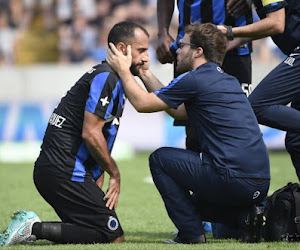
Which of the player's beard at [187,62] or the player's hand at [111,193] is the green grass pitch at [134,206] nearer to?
the player's hand at [111,193]

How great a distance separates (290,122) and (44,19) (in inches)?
437

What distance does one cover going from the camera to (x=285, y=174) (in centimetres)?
955

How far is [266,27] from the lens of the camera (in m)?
5.55

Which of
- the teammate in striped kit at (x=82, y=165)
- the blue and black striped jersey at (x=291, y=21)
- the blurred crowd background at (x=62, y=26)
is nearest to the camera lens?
the teammate in striped kit at (x=82, y=165)

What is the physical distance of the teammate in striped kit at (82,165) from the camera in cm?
481

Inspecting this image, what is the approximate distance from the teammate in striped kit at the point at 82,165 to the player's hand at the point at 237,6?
3.87 feet

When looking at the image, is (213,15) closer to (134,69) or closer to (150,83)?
(150,83)

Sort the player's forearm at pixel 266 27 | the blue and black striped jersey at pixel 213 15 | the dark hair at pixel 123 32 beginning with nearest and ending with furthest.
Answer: the dark hair at pixel 123 32, the player's forearm at pixel 266 27, the blue and black striped jersey at pixel 213 15

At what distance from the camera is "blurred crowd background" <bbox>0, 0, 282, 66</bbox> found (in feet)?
48.4

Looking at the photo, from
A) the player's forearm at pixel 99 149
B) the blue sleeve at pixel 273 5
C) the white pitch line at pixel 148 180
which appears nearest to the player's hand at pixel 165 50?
the blue sleeve at pixel 273 5

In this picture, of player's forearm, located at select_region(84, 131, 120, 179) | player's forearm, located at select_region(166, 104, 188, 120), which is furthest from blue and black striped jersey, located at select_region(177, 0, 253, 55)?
player's forearm, located at select_region(84, 131, 120, 179)

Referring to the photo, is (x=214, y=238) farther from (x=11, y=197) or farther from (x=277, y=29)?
(x=11, y=197)

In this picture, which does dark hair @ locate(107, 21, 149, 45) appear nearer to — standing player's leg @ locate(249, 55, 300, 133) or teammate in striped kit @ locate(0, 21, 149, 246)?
teammate in striped kit @ locate(0, 21, 149, 246)

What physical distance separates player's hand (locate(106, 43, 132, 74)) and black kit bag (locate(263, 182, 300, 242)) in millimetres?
1459
